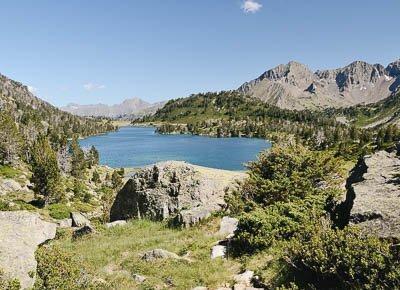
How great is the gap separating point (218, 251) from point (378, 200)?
24.2ft

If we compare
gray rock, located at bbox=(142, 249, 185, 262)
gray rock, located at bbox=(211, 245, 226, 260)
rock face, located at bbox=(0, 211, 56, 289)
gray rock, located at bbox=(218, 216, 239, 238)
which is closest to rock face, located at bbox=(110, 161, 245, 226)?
gray rock, located at bbox=(218, 216, 239, 238)

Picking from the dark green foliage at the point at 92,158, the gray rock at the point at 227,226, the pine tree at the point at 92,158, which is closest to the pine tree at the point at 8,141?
the dark green foliage at the point at 92,158

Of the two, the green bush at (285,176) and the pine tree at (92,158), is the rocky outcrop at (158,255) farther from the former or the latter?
the pine tree at (92,158)

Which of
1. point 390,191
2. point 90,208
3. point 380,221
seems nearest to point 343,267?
point 380,221

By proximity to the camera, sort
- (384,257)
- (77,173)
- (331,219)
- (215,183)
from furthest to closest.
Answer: (77,173), (215,183), (331,219), (384,257)

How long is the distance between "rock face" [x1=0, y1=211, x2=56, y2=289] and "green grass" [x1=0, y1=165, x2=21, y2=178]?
10170 cm

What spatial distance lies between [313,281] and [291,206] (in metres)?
5.68

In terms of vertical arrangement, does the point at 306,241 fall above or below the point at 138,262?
above

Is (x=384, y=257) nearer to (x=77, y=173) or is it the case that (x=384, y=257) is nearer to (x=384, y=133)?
(x=77, y=173)

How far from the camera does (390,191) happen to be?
15.8m

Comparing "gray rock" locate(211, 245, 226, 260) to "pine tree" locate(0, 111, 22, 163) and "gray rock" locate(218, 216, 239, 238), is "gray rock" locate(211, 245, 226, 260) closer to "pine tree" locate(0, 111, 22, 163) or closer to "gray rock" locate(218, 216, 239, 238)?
"gray rock" locate(218, 216, 239, 238)

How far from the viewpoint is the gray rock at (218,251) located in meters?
18.5

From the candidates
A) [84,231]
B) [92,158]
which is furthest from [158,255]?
[92,158]

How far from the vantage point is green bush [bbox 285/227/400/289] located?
36.7ft
